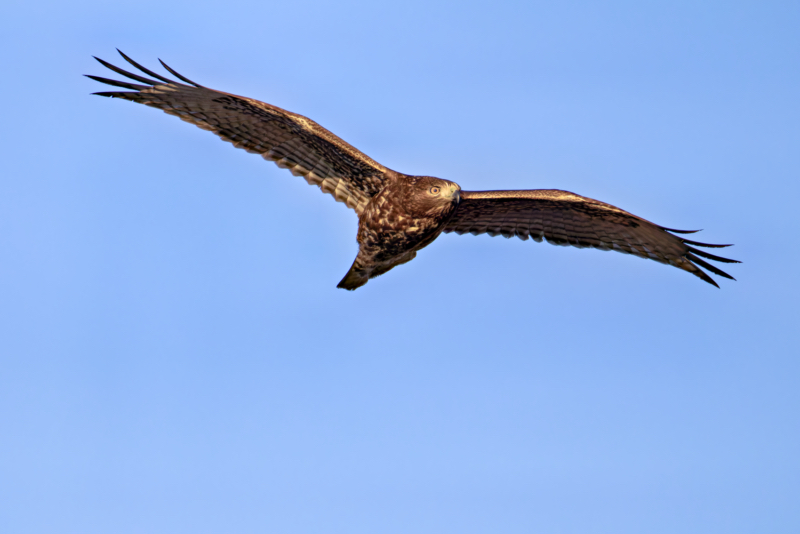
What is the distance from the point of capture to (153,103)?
9359 mm

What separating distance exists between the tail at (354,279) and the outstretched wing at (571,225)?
4.42ft

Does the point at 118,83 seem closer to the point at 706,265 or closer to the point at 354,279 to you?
the point at 354,279

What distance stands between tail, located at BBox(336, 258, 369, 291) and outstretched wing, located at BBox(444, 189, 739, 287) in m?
1.35

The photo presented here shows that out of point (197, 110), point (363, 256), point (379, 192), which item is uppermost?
point (197, 110)

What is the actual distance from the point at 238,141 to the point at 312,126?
111 centimetres

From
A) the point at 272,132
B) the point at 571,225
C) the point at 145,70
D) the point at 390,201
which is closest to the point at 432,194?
the point at 390,201

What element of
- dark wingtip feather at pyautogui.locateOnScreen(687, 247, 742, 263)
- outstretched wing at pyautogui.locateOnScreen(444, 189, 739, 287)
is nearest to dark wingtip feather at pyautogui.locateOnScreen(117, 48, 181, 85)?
outstretched wing at pyautogui.locateOnScreen(444, 189, 739, 287)

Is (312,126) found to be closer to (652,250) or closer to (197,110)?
(197,110)

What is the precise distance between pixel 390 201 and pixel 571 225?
2622 millimetres

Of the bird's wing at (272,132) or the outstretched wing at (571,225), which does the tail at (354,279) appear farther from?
the outstretched wing at (571,225)

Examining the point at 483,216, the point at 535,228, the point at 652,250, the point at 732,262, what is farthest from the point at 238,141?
the point at 732,262

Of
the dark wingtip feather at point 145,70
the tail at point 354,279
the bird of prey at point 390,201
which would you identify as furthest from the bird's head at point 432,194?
the dark wingtip feather at point 145,70

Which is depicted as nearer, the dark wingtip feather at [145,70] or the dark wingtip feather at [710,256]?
the dark wingtip feather at [145,70]

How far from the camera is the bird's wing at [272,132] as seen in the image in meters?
9.12
